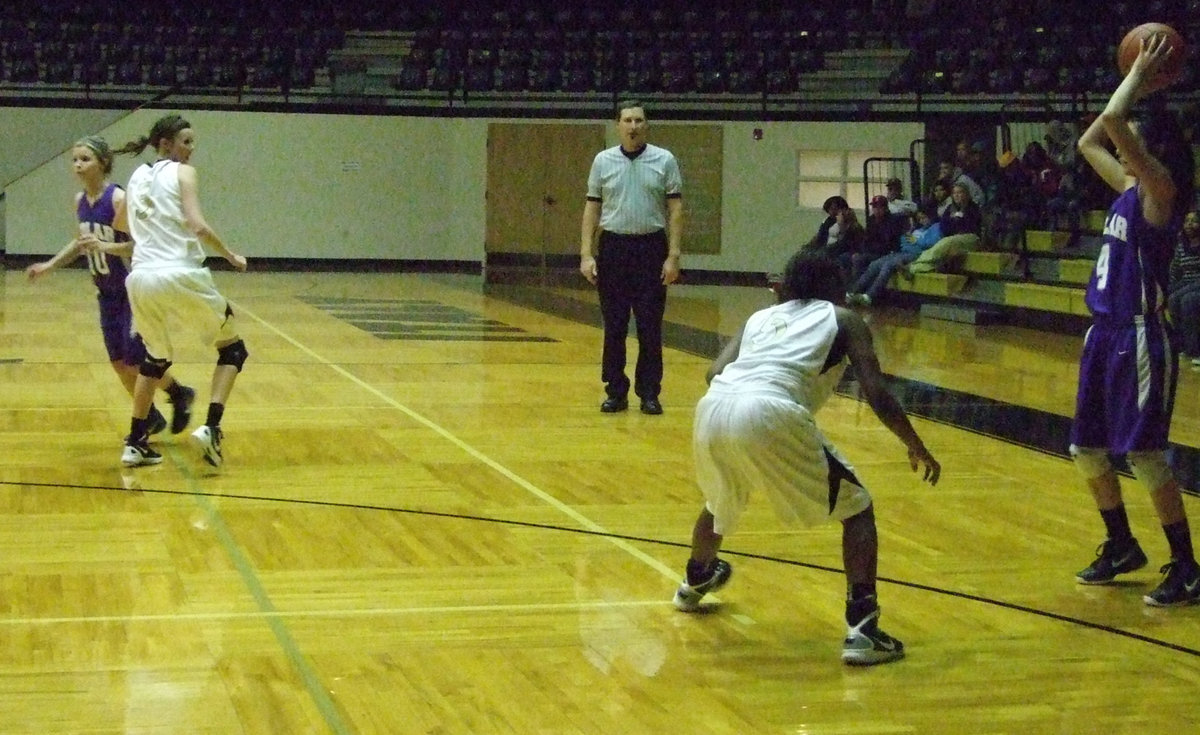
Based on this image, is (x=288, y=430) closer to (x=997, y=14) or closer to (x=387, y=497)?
(x=387, y=497)

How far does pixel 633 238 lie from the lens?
934cm

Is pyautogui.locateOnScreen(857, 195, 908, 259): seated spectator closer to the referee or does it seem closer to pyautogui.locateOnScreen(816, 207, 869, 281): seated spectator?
pyautogui.locateOnScreen(816, 207, 869, 281): seated spectator

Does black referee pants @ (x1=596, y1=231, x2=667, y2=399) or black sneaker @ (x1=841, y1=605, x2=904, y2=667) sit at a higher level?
black referee pants @ (x1=596, y1=231, x2=667, y2=399)

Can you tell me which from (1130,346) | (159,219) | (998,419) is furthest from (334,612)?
(998,419)

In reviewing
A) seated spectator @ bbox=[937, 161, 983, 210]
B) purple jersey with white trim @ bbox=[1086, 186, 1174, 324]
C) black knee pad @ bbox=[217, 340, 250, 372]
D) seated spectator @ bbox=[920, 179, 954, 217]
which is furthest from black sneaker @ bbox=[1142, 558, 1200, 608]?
seated spectator @ bbox=[920, 179, 954, 217]

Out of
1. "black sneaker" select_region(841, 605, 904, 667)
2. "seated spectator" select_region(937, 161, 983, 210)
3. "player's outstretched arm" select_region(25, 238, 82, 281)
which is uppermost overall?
"seated spectator" select_region(937, 161, 983, 210)

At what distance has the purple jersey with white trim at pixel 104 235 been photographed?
773 centimetres

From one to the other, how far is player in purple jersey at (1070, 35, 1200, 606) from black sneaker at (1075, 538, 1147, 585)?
173mm

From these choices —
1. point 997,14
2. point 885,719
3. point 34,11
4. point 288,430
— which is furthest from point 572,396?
point 34,11

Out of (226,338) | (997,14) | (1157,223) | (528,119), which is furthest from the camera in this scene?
(528,119)

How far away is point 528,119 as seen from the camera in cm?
2544

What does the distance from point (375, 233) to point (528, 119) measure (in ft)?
10.1

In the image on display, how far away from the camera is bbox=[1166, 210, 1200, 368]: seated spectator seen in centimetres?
1216

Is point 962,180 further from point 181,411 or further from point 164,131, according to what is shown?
point 164,131
